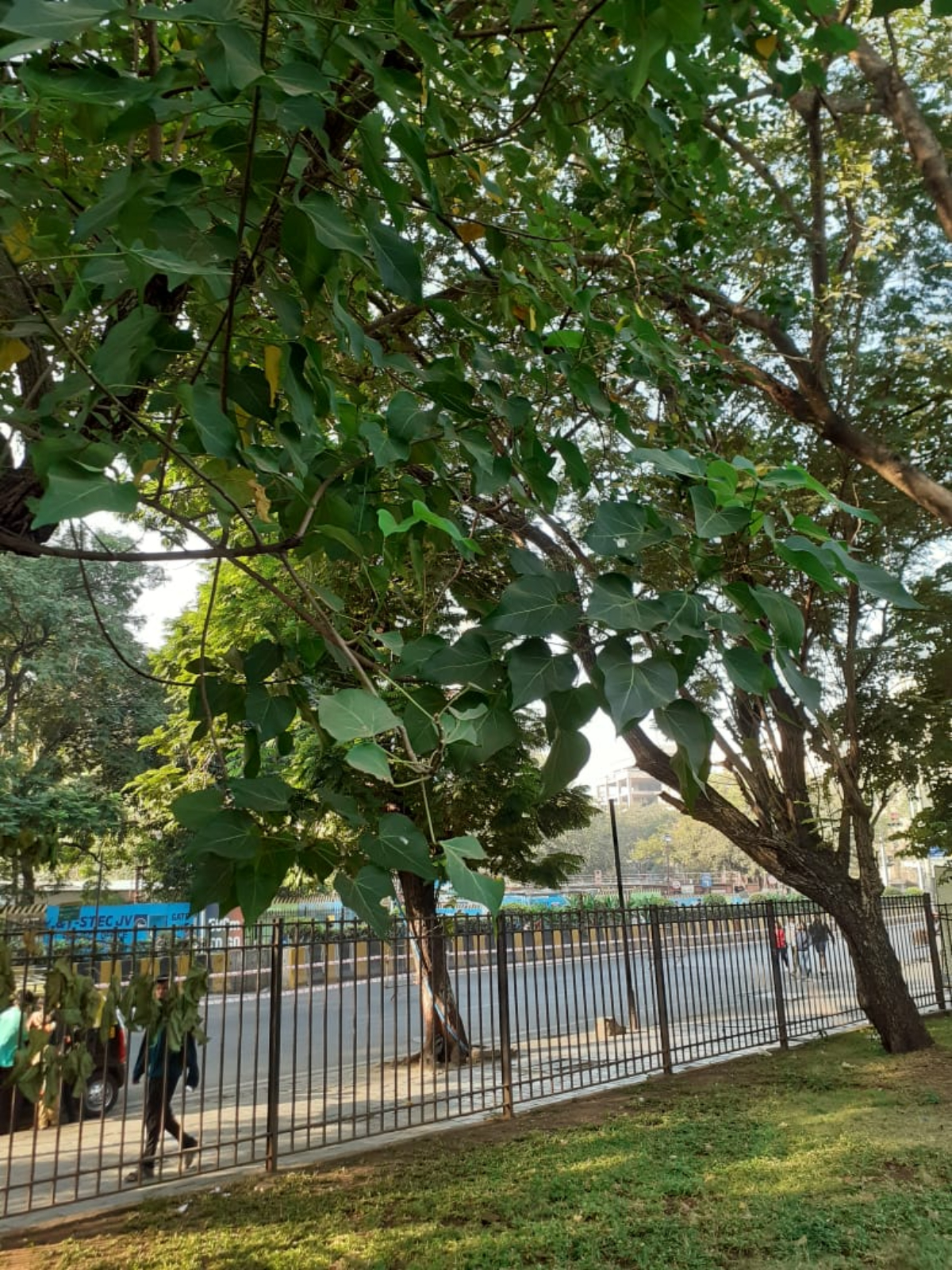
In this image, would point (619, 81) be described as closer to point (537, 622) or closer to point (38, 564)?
point (537, 622)

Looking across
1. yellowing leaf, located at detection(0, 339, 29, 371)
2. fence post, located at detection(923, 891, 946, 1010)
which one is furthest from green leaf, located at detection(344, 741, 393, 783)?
fence post, located at detection(923, 891, 946, 1010)

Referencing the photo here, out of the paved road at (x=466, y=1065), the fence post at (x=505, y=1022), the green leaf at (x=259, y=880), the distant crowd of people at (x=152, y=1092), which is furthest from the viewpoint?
the fence post at (x=505, y=1022)

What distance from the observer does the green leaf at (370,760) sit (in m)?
1.06

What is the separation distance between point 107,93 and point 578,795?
476 inches

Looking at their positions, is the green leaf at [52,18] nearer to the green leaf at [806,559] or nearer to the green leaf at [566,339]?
the green leaf at [806,559]

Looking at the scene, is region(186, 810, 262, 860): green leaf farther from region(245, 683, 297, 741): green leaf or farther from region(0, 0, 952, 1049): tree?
region(245, 683, 297, 741): green leaf

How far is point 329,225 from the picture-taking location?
3.52 feet

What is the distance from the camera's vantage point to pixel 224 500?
1414 millimetres

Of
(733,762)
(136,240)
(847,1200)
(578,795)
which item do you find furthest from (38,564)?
(136,240)

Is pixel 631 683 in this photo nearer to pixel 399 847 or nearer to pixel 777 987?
pixel 399 847

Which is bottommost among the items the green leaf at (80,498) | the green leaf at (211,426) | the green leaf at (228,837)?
the green leaf at (228,837)

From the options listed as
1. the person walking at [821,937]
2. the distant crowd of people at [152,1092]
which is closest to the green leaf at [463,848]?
the distant crowd of people at [152,1092]

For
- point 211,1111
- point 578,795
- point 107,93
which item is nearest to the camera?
point 107,93

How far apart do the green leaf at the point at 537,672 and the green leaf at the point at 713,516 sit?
0.79 ft
